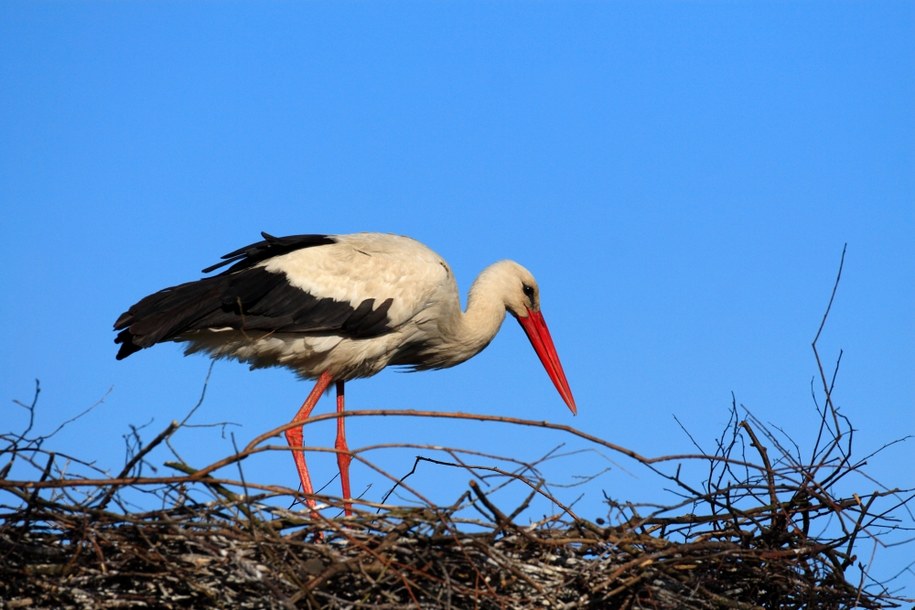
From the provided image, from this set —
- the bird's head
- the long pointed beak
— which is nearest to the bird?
the bird's head

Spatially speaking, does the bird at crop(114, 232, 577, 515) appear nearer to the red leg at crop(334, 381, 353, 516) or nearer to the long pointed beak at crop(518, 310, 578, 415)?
the red leg at crop(334, 381, 353, 516)

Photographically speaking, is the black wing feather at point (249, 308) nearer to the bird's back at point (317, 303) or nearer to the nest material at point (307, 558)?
the bird's back at point (317, 303)

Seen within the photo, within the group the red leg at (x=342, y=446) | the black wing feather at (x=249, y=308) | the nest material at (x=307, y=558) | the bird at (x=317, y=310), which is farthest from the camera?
the red leg at (x=342, y=446)

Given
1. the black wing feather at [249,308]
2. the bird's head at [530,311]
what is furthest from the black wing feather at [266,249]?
the bird's head at [530,311]

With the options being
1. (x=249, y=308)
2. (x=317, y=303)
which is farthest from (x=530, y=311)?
(x=249, y=308)

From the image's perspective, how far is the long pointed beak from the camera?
7281mm

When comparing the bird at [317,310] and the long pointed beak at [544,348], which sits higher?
the long pointed beak at [544,348]

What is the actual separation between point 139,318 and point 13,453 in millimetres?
1987

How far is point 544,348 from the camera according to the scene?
7.30 metres

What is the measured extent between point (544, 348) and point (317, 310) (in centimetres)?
171

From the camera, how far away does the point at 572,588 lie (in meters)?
4.17

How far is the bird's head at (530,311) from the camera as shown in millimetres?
7125

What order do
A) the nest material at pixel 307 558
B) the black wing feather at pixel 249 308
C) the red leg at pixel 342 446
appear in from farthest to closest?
the red leg at pixel 342 446, the black wing feather at pixel 249 308, the nest material at pixel 307 558

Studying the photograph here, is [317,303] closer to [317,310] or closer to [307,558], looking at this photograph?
[317,310]
